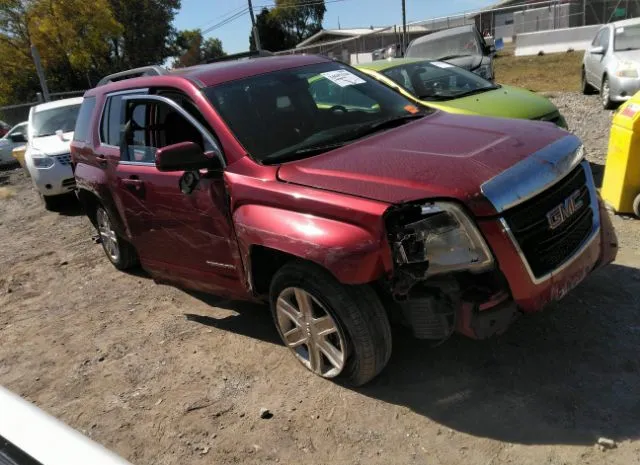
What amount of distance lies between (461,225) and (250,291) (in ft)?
4.98

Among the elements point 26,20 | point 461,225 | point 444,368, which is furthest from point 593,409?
point 26,20

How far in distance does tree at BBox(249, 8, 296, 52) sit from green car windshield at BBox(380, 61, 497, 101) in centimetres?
6023

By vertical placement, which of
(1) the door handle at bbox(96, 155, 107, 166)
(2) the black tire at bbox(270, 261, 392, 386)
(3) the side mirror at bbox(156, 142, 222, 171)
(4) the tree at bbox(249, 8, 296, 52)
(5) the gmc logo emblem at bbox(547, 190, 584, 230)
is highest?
(3) the side mirror at bbox(156, 142, 222, 171)

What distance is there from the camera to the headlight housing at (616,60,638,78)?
938 cm

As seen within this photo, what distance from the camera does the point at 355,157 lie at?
315 cm

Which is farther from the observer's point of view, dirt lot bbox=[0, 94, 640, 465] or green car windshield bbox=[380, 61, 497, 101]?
green car windshield bbox=[380, 61, 497, 101]

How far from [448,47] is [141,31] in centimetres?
4221

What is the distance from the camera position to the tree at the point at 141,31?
4509cm

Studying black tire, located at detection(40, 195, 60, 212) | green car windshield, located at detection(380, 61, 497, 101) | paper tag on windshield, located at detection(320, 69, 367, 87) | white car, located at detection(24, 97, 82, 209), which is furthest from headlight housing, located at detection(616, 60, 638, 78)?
black tire, located at detection(40, 195, 60, 212)

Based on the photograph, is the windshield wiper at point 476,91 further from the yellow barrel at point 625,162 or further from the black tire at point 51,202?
the black tire at point 51,202

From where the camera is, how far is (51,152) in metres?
9.09

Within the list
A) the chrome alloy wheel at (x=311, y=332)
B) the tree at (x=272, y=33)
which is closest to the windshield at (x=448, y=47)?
the chrome alloy wheel at (x=311, y=332)

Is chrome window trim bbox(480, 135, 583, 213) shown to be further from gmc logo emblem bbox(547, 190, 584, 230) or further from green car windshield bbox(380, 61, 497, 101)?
green car windshield bbox(380, 61, 497, 101)

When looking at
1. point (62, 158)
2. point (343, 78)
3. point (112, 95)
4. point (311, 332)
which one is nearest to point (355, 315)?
point (311, 332)
